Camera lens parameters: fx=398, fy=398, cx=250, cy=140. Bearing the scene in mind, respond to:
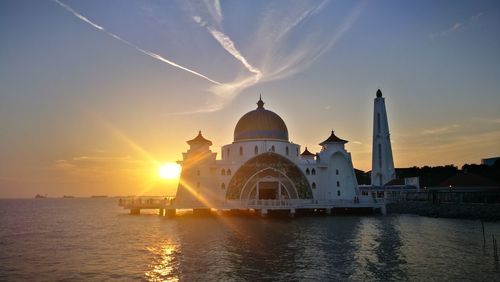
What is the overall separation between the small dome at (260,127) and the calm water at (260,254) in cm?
2337

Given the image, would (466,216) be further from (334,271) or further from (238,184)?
(334,271)

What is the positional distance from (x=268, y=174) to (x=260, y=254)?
33.2 m

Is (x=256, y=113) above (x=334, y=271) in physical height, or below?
above

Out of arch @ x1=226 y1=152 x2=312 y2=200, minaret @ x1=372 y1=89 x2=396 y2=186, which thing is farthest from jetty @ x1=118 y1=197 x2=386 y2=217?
minaret @ x1=372 y1=89 x2=396 y2=186

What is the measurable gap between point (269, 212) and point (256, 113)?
1637 centimetres

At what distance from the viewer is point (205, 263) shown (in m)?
23.5

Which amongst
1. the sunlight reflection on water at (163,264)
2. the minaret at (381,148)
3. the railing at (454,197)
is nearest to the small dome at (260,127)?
the railing at (454,197)

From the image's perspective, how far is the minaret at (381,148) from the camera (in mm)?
85375

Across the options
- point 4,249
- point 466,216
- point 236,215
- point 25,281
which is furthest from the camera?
point 236,215

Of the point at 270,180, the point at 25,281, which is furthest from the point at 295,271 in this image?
the point at 270,180

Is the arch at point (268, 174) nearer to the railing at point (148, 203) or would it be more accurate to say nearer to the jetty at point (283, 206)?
the jetty at point (283, 206)

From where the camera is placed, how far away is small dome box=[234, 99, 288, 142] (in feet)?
202

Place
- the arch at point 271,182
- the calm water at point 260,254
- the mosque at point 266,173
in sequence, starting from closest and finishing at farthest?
1. the calm water at point 260,254
2. the mosque at point 266,173
3. the arch at point 271,182

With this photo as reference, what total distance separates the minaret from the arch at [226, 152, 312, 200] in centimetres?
3326
